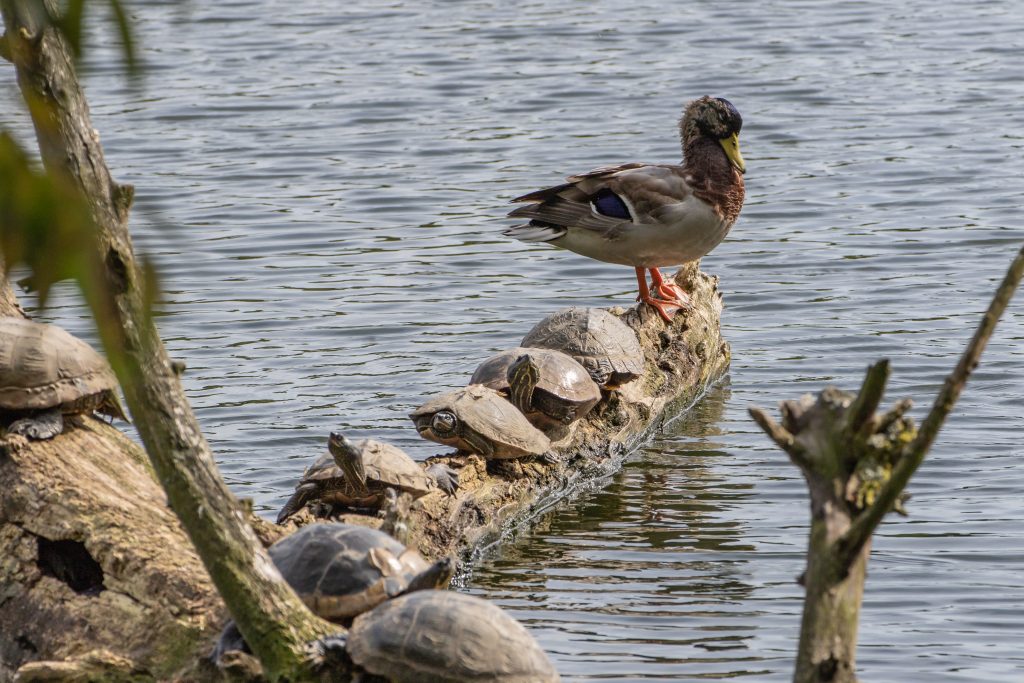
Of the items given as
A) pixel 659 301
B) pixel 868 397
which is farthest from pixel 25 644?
pixel 659 301

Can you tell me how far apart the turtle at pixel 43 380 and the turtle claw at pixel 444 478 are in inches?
59.2

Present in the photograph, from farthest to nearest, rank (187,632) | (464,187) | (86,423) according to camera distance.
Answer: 1. (464,187)
2. (86,423)
3. (187,632)

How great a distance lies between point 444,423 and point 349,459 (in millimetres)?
927

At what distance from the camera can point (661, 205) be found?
8.67m

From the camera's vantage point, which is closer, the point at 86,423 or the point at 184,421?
the point at 184,421

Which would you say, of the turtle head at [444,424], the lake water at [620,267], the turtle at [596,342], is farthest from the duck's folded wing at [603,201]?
the turtle head at [444,424]

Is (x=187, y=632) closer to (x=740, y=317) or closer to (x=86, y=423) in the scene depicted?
(x=86, y=423)

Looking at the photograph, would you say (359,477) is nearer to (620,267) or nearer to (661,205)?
(661,205)

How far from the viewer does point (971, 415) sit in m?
9.04

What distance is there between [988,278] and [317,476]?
6.92 m

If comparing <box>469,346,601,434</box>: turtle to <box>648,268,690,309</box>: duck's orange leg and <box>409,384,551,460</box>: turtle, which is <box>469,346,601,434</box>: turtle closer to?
<box>409,384,551,460</box>: turtle

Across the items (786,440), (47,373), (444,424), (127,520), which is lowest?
(444,424)

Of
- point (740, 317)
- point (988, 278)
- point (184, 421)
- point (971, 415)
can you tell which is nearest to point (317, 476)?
point (184, 421)

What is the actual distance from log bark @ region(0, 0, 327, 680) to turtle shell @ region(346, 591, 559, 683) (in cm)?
19
